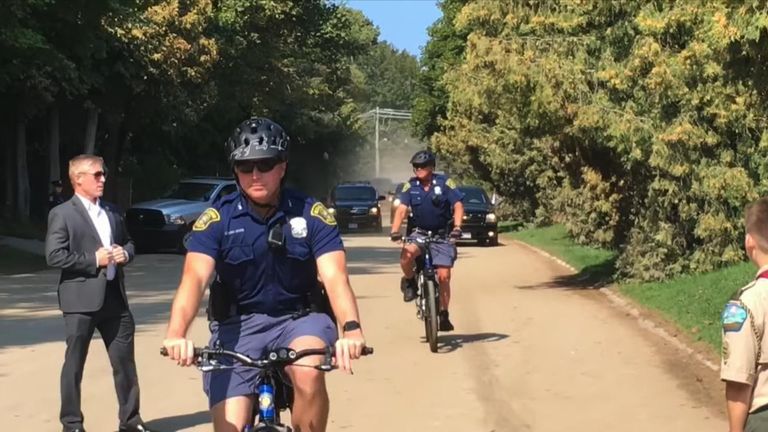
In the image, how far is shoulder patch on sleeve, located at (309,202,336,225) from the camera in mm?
5137

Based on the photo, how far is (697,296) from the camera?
1555 centimetres

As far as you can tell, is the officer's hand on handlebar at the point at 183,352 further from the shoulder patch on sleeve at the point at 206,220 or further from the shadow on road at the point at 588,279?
the shadow on road at the point at 588,279

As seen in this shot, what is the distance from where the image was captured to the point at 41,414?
Result: 9.20m

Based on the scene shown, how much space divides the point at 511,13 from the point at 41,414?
11.9 metres

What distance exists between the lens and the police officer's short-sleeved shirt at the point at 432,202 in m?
12.9

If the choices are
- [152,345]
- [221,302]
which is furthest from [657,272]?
[221,302]

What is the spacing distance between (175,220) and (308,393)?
80.4 ft

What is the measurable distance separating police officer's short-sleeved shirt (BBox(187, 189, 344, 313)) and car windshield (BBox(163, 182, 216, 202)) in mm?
25480

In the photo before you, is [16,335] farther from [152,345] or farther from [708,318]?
[708,318]

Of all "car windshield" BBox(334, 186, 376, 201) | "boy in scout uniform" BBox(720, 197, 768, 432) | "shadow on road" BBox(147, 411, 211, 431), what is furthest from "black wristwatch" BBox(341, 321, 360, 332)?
"car windshield" BBox(334, 186, 376, 201)

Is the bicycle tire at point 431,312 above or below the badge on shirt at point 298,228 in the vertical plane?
below

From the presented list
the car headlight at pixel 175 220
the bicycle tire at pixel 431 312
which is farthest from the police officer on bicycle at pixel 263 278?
the car headlight at pixel 175 220

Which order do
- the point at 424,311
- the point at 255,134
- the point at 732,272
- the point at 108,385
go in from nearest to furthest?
the point at 255,134
the point at 108,385
the point at 424,311
the point at 732,272

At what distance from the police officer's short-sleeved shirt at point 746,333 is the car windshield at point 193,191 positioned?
86.2 ft
